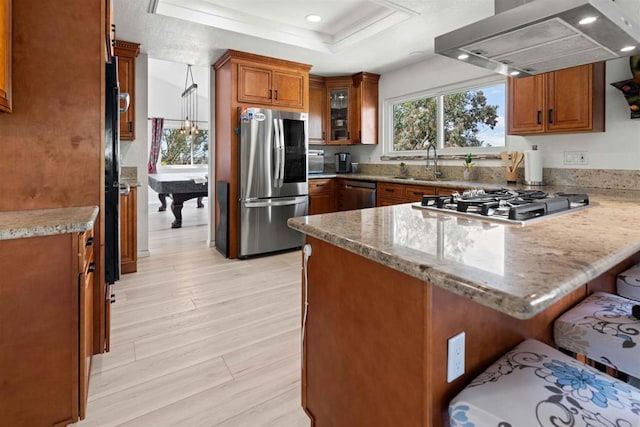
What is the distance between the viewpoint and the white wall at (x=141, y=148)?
3895 millimetres

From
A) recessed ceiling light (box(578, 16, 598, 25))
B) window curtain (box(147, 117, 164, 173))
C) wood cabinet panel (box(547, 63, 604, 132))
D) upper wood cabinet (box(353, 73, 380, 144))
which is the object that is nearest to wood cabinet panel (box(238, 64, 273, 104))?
upper wood cabinet (box(353, 73, 380, 144))

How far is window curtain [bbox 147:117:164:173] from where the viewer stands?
916cm

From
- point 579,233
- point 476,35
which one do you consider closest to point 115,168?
point 476,35

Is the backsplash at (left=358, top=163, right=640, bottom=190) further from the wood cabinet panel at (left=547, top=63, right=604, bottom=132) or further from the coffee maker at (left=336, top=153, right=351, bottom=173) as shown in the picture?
the coffee maker at (left=336, top=153, right=351, bottom=173)

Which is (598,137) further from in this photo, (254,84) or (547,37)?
(254,84)

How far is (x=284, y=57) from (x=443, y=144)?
2.19 meters

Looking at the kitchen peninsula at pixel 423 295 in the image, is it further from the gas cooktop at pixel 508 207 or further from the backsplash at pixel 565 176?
the backsplash at pixel 565 176

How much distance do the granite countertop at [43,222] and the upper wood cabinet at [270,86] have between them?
109 inches

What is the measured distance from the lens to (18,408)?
51.5 inches

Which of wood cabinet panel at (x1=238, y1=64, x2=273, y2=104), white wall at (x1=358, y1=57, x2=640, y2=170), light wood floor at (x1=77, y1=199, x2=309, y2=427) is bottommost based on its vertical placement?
light wood floor at (x1=77, y1=199, x2=309, y2=427)

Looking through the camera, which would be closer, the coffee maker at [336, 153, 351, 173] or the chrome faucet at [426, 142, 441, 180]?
the chrome faucet at [426, 142, 441, 180]

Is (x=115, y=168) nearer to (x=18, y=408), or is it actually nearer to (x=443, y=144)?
(x=18, y=408)

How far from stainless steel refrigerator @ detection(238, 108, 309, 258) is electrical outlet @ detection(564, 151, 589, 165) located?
2676mm

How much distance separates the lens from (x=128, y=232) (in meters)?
3.51
